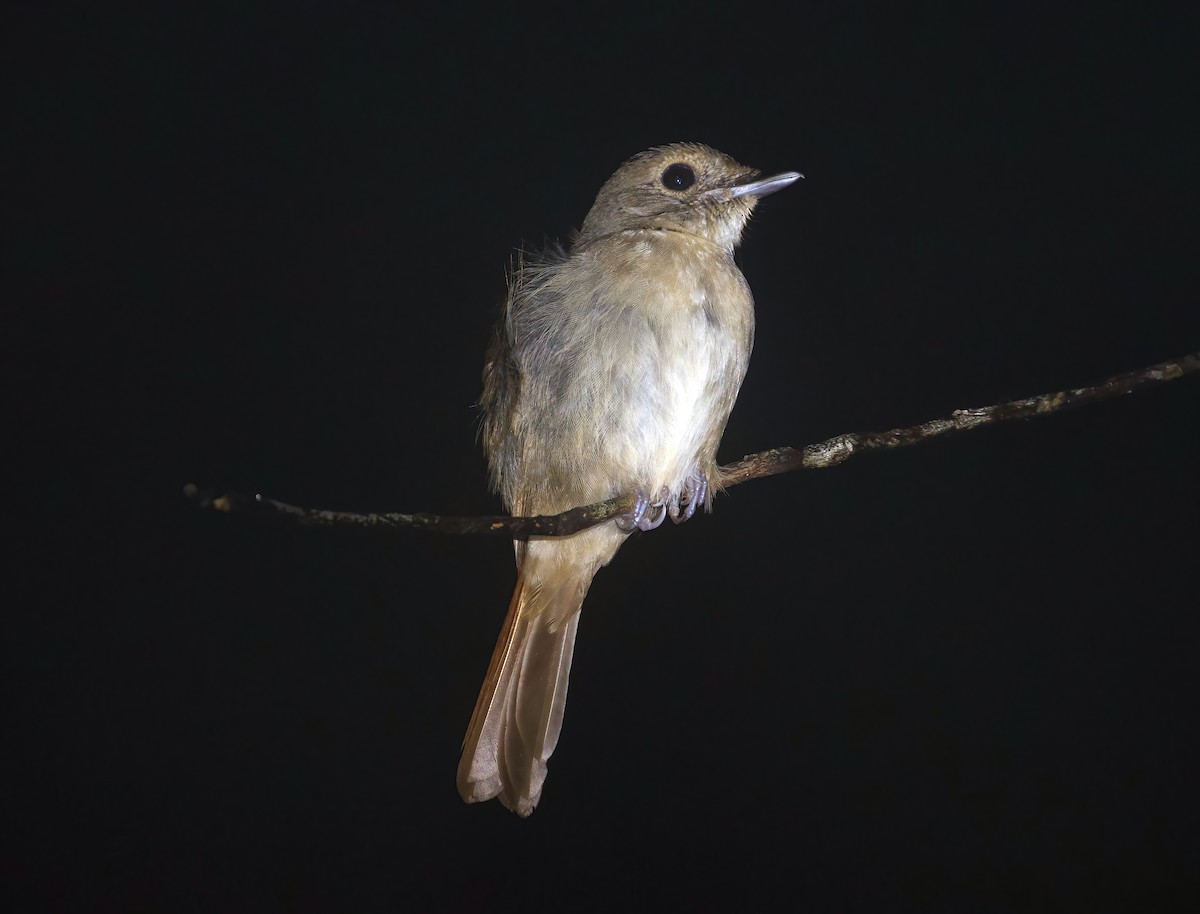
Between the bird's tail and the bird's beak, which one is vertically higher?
the bird's beak

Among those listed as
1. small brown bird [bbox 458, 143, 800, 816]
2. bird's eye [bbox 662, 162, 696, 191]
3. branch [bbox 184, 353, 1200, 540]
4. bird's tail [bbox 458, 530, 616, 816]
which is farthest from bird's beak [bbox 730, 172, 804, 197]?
bird's tail [bbox 458, 530, 616, 816]

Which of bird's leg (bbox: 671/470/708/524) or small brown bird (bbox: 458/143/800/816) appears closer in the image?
small brown bird (bbox: 458/143/800/816)

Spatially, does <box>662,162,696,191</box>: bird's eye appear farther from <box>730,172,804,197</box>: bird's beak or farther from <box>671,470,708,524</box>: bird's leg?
<box>671,470,708,524</box>: bird's leg

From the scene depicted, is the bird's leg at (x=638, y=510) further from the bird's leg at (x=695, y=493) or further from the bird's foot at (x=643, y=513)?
the bird's leg at (x=695, y=493)

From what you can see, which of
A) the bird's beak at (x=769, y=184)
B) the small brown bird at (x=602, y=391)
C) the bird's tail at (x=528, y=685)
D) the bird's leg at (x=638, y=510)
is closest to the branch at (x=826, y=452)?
the bird's leg at (x=638, y=510)

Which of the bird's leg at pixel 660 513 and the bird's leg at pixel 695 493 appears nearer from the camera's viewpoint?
the bird's leg at pixel 660 513

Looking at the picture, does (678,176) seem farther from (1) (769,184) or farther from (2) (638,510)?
(2) (638,510)

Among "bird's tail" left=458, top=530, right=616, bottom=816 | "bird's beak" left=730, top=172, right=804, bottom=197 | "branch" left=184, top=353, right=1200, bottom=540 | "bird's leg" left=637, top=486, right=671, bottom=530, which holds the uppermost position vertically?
"bird's beak" left=730, top=172, right=804, bottom=197

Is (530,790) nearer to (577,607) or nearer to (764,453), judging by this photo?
(577,607)

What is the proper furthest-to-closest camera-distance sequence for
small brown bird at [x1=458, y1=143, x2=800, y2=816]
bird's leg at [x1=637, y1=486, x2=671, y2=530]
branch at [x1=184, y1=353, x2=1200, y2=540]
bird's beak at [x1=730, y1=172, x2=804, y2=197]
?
1. bird's beak at [x1=730, y1=172, x2=804, y2=197]
2. bird's leg at [x1=637, y1=486, x2=671, y2=530]
3. small brown bird at [x1=458, y1=143, x2=800, y2=816]
4. branch at [x1=184, y1=353, x2=1200, y2=540]
